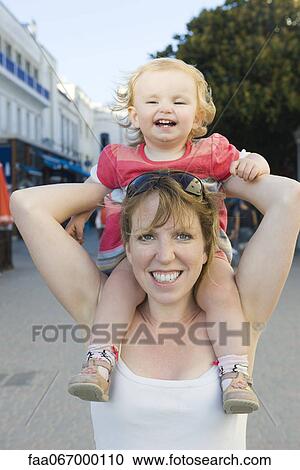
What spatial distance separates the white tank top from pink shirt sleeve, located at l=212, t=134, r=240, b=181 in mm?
478

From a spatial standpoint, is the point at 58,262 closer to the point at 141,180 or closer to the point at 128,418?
the point at 141,180

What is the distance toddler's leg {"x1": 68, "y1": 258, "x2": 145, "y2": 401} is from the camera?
1.55 meters

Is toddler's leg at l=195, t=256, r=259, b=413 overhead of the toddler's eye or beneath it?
beneath

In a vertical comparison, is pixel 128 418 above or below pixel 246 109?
below

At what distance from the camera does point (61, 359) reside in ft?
16.9

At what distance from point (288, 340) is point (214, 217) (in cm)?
456

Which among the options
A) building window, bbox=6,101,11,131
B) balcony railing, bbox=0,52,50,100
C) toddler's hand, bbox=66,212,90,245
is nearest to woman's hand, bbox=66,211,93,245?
toddler's hand, bbox=66,212,90,245

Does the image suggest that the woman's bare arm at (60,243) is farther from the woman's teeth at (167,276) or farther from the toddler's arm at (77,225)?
the woman's teeth at (167,276)

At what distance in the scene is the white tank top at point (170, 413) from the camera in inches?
60.4

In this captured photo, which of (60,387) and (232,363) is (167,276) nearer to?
(232,363)

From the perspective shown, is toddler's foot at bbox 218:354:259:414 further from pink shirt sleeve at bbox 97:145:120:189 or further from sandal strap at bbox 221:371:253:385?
pink shirt sleeve at bbox 97:145:120:189
